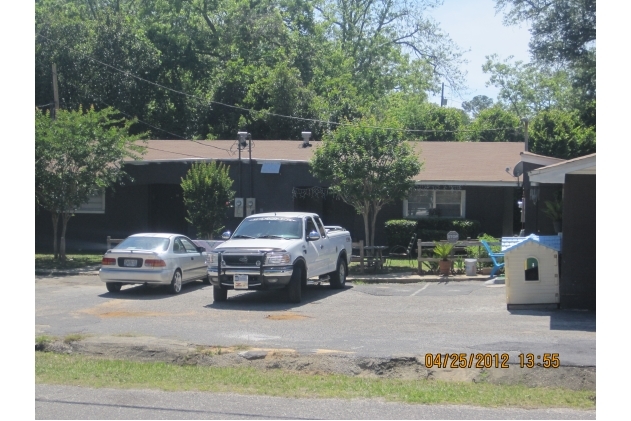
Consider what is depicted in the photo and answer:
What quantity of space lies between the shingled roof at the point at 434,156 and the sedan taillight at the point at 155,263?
30.6ft

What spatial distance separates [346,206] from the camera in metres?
26.4

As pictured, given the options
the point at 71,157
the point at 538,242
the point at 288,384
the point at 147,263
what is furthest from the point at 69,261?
the point at 288,384

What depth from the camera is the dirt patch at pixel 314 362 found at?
351 inches

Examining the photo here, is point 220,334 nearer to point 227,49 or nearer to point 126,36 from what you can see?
point 126,36

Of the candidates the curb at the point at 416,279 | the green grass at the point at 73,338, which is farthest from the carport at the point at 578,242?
the green grass at the point at 73,338

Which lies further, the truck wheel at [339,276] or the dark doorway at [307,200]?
the dark doorway at [307,200]

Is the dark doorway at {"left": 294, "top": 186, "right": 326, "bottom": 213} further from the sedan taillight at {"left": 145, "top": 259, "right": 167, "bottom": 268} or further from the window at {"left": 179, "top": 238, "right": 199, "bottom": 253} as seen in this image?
the sedan taillight at {"left": 145, "top": 259, "right": 167, "bottom": 268}

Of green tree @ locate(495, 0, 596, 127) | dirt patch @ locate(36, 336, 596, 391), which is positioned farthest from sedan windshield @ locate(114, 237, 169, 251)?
green tree @ locate(495, 0, 596, 127)

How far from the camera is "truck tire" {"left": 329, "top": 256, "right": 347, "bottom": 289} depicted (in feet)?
57.9

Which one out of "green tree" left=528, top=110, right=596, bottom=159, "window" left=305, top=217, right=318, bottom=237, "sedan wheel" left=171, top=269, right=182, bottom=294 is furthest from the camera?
"green tree" left=528, top=110, right=596, bottom=159

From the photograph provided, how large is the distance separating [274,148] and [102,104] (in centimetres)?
1331

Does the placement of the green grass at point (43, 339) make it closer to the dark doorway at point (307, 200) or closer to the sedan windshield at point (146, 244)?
the sedan windshield at point (146, 244)

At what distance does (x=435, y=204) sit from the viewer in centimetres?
2542

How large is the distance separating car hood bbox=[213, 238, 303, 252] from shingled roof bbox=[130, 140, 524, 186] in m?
9.21
